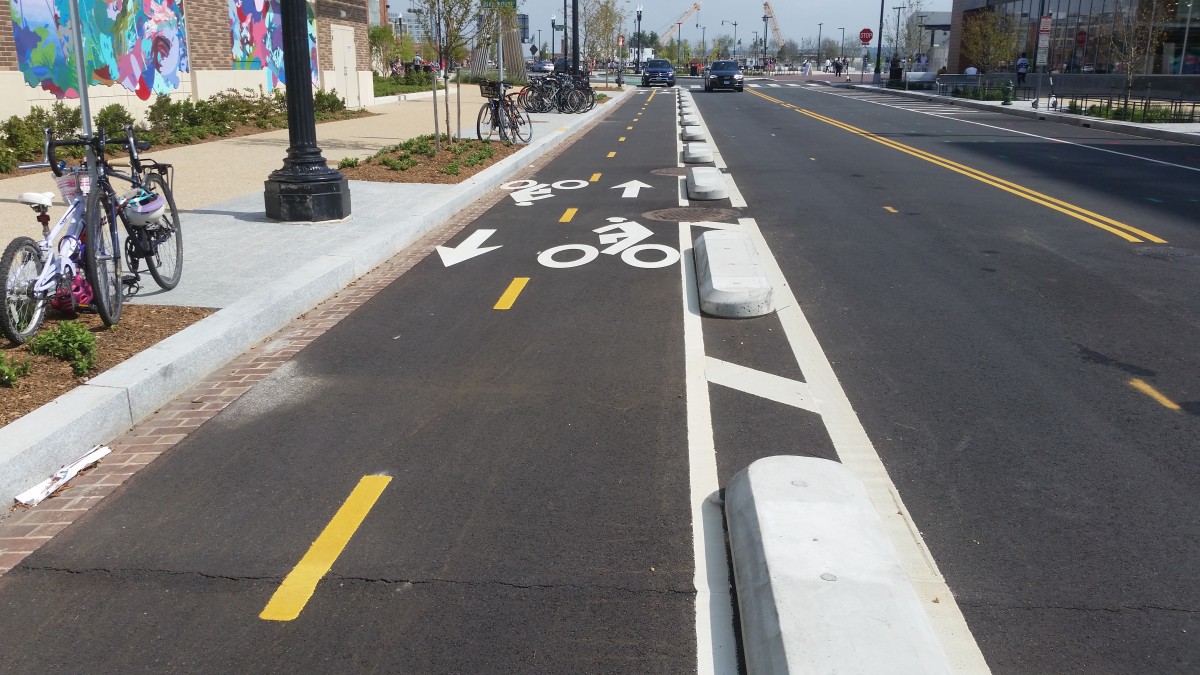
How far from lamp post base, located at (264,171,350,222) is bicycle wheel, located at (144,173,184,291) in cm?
292

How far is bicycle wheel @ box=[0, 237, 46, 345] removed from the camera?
596 centimetres

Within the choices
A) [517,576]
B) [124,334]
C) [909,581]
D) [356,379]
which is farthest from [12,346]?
[909,581]

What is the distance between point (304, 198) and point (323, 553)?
8.01m

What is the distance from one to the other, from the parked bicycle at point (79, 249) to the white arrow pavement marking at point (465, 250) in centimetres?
327

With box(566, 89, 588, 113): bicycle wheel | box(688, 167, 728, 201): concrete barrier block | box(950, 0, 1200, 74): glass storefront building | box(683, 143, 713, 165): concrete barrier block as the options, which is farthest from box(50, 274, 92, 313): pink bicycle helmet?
box(950, 0, 1200, 74): glass storefront building

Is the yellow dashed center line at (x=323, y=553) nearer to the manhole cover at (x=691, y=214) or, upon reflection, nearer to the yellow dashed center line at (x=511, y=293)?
the yellow dashed center line at (x=511, y=293)

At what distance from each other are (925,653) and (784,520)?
92cm

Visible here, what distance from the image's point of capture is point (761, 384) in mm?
6266

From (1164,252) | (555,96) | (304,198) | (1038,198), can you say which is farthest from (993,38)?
(304,198)

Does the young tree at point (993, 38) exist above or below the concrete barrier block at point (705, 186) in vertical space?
above

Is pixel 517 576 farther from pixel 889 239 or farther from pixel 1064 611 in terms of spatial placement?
pixel 889 239

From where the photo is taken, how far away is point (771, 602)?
11.4ft

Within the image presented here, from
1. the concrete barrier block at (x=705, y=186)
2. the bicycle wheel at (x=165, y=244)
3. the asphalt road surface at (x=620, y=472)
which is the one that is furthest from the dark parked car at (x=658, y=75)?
the bicycle wheel at (x=165, y=244)

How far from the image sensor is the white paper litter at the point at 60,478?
4.75 meters
